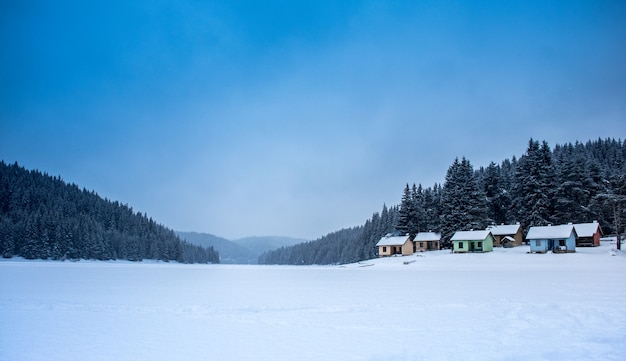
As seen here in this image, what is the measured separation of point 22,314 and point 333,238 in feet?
561

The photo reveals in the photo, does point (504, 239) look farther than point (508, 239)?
Yes

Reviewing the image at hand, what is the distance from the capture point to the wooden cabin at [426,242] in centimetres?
7619

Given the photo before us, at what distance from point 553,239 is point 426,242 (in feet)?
80.8

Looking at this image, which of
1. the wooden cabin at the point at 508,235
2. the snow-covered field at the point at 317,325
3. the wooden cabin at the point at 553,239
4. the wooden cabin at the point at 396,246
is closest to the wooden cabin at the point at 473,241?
the wooden cabin at the point at 508,235

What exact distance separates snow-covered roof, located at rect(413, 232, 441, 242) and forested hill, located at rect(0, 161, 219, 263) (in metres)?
79.3

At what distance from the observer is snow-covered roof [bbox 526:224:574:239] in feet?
184

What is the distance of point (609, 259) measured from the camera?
45.5m

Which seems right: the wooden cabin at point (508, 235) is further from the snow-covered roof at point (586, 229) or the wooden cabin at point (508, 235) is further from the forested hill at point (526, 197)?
the snow-covered roof at point (586, 229)

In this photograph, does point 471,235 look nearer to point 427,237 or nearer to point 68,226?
point 427,237

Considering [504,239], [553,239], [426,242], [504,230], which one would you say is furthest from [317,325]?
[426,242]

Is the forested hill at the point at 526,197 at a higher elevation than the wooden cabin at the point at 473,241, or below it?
higher

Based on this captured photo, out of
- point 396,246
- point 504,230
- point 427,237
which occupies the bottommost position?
point 396,246

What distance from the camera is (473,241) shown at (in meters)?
64.6

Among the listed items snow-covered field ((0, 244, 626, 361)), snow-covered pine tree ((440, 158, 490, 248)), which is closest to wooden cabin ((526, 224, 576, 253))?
snow-covered pine tree ((440, 158, 490, 248))
